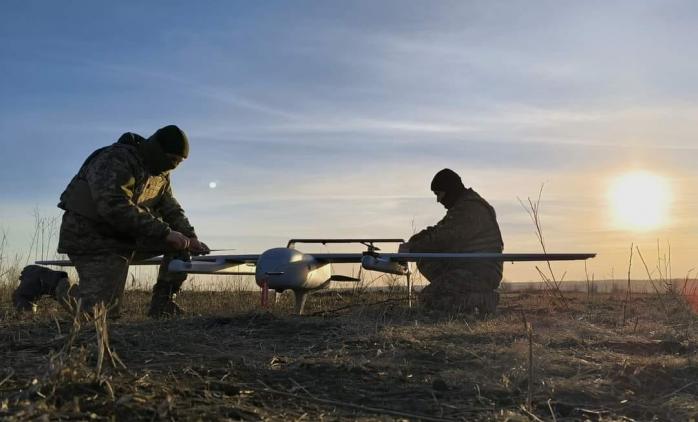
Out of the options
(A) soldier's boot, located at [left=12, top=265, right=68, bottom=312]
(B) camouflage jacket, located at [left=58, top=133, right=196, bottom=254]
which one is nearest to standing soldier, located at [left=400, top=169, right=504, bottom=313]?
(B) camouflage jacket, located at [left=58, top=133, right=196, bottom=254]

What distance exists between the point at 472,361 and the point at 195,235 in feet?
13.8

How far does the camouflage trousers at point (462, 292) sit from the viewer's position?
26.2 feet

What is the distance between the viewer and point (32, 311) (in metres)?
7.06

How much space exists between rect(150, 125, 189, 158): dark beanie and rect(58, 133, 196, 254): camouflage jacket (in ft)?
0.90

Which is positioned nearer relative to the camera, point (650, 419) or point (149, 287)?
point (650, 419)

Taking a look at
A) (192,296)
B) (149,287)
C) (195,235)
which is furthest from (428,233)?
(149,287)

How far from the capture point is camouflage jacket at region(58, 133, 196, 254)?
6090mm

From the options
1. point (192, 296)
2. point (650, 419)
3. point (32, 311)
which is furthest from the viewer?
point (192, 296)

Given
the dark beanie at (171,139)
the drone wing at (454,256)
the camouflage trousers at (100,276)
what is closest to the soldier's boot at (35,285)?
the camouflage trousers at (100,276)

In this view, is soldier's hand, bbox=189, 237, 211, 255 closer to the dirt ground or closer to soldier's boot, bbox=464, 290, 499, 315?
the dirt ground

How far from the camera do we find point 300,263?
8.02 meters

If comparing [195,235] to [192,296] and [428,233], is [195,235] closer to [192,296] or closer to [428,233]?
[428,233]

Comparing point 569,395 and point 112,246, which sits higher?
point 112,246

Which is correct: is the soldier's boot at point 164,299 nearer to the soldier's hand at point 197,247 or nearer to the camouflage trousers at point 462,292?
the soldier's hand at point 197,247
